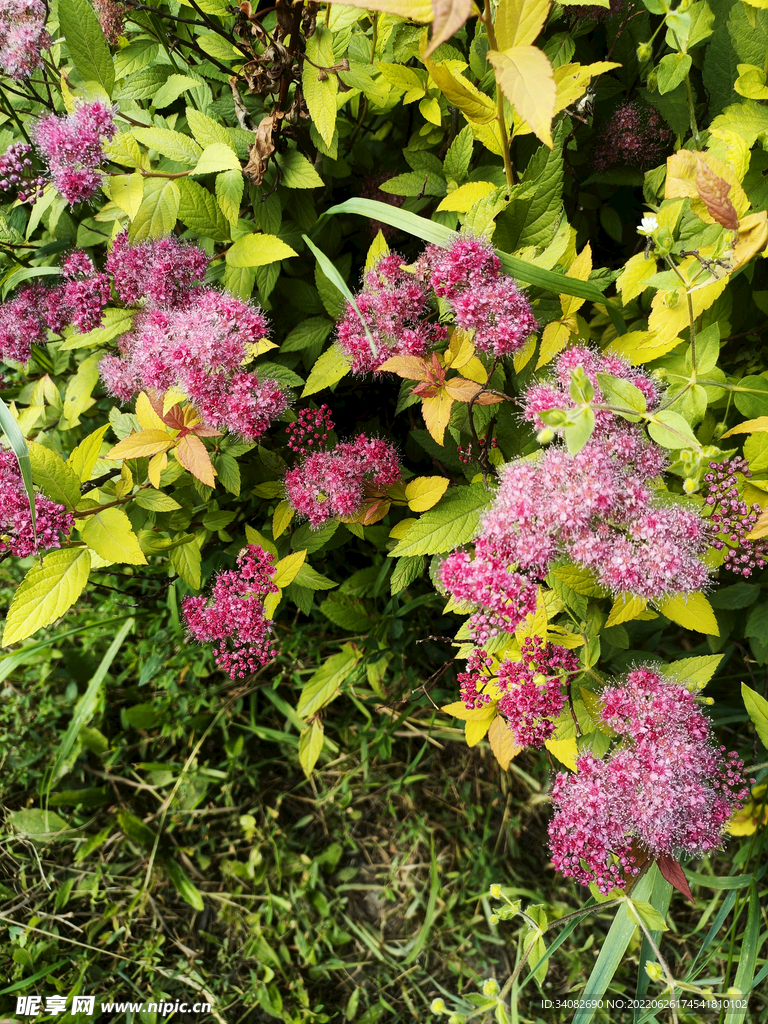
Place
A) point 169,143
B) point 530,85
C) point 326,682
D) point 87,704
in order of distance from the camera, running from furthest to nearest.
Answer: point 87,704 → point 326,682 → point 169,143 → point 530,85

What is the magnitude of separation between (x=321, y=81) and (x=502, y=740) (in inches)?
53.3

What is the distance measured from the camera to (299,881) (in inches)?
90.4

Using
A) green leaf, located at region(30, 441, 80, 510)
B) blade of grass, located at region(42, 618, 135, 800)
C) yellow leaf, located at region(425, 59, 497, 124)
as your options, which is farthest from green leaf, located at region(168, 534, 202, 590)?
yellow leaf, located at region(425, 59, 497, 124)

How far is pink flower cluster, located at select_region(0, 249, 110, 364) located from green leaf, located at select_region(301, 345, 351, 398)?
527 millimetres

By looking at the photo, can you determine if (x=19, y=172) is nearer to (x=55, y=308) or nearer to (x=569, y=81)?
(x=55, y=308)

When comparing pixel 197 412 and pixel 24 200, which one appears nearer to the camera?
pixel 197 412

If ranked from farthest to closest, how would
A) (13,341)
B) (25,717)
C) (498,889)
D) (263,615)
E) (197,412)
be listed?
(25,717)
(13,341)
(263,615)
(197,412)
(498,889)

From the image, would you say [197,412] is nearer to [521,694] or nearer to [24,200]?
[24,200]

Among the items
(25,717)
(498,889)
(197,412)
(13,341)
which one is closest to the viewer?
(498,889)

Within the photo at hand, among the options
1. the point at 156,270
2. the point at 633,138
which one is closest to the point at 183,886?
the point at 156,270

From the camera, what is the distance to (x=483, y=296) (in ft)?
3.69

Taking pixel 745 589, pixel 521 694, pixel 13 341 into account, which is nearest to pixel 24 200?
pixel 13 341

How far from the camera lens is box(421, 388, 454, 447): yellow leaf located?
3.93ft

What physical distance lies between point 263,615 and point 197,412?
464 mm
